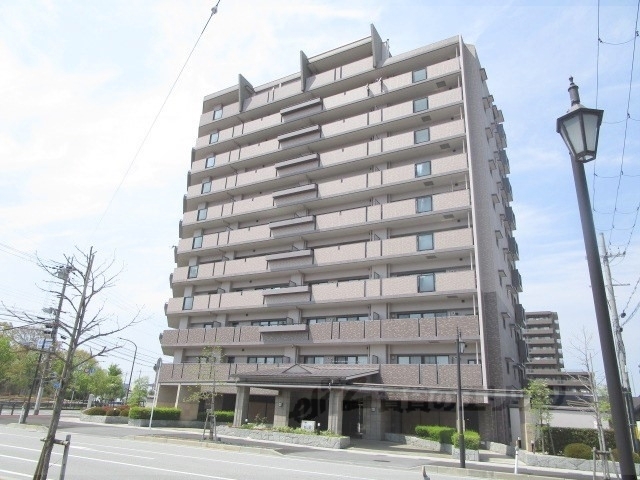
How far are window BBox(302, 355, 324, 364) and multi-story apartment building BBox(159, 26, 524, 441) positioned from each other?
15cm

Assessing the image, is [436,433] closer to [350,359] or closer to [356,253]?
[350,359]

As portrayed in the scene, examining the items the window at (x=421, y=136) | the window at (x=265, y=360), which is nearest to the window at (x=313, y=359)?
the window at (x=265, y=360)

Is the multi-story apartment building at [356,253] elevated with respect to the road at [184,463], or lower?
elevated

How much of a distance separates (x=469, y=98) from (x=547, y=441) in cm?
2328

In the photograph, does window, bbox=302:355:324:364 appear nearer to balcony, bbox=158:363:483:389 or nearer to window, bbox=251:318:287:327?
balcony, bbox=158:363:483:389

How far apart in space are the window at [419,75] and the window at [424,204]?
32.5 feet

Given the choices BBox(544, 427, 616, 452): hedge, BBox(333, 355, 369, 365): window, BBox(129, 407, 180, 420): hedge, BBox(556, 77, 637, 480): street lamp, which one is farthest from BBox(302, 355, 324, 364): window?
BBox(556, 77, 637, 480): street lamp

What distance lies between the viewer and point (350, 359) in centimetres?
3045

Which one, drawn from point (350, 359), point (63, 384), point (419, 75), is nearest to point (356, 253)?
point (350, 359)

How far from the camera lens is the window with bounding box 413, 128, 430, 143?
1251 inches

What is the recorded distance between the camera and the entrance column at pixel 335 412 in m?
25.2

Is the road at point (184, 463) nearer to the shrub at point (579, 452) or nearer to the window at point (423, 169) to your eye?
the shrub at point (579, 452)

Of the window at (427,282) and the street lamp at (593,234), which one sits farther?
the window at (427,282)

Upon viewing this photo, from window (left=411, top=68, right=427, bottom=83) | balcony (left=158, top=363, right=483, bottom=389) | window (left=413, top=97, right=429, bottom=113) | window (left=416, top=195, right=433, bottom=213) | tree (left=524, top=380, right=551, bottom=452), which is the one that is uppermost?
window (left=411, top=68, right=427, bottom=83)
